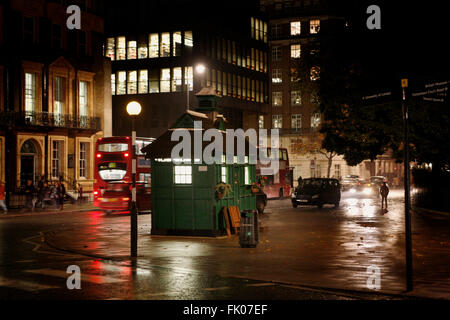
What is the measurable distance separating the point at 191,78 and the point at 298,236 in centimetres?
4507

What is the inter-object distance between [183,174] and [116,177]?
14696 millimetres

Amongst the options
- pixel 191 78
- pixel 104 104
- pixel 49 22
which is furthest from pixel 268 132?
pixel 49 22

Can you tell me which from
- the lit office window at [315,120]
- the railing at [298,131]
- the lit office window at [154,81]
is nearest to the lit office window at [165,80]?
the lit office window at [154,81]

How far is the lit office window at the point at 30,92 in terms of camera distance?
44.0 metres

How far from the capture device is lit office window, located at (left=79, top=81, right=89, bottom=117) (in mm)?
48562

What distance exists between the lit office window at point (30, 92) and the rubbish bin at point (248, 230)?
30600 millimetres

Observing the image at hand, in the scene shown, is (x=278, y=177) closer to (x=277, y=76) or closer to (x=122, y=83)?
(x=122, y=83)

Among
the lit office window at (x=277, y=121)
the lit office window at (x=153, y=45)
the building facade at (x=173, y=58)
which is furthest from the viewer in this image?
the lit office window at (x=277, y=121)

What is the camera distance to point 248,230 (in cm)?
1689

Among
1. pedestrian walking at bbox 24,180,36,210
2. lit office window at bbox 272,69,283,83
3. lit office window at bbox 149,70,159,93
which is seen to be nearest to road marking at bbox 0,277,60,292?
pedestrian walking at bbox 24,180,36,210

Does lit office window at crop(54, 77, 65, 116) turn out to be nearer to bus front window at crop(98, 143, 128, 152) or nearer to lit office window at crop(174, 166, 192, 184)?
bus front window at crop(98, 143, 128, 152)

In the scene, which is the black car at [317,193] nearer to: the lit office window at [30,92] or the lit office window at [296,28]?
the lit office window at [30,92]

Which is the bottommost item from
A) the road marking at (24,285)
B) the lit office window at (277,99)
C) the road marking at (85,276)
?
the road marking at (85,276)

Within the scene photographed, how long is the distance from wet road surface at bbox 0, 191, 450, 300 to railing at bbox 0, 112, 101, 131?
20647mm
